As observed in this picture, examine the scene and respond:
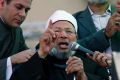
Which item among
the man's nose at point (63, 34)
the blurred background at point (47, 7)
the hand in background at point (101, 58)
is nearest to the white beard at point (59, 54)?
the man's nose at point (63, 34)

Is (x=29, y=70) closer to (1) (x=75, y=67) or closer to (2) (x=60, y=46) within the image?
(1) (x=75, y=67)

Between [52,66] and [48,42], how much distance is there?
0.37 metres

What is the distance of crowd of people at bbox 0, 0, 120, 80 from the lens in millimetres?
2434

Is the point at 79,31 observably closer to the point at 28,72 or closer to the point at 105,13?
the point at 105,13

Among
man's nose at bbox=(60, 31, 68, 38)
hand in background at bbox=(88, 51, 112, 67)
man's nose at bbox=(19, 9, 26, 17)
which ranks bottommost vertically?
hand in background at bbox=(88, 51, 112, 67)

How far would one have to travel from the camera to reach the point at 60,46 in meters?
2.76

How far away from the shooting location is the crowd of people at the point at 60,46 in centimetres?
243

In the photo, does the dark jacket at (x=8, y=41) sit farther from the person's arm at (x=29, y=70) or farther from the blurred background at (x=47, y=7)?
the blurred background at (x=47, y=7)

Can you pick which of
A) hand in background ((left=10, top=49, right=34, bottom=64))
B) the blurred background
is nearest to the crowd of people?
hand in background ((left=10, top=49, right=34, bottom=64))

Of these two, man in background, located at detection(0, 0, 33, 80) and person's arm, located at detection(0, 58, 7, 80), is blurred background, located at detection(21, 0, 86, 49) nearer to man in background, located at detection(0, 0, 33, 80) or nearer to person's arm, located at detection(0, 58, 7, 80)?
man in background, located at detection(0, 0, 33, 80)

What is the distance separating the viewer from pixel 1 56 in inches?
112

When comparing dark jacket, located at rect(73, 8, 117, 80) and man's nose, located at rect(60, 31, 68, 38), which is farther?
dark jacket, located at rect(73, 8, 117, 80)

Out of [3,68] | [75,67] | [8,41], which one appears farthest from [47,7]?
[75,67]

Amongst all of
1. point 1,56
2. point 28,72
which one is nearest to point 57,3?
point 1,56
